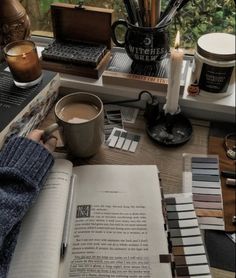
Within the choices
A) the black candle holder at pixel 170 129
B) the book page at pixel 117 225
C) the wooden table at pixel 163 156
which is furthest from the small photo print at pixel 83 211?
the black candle holder at pixel 170 129

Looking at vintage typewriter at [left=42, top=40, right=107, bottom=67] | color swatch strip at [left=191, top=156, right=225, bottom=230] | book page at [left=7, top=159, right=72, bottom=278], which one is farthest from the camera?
vintage typewriter at [left=42, top=40, right=107, bottom=67]

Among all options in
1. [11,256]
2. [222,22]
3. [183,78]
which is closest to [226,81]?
[183,78]

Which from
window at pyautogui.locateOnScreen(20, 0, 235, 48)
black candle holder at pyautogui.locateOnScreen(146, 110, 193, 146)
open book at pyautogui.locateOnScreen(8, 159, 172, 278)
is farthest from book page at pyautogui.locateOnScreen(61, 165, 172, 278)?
window at pyautogui.locateOnScreen(20, 0, 235, 48)

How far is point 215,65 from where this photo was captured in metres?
0.71

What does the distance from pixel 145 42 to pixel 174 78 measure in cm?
13

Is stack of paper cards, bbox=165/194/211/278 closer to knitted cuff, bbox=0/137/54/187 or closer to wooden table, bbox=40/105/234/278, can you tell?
wooden table, bbox=40/105/234/278

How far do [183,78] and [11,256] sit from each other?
1.73 ft

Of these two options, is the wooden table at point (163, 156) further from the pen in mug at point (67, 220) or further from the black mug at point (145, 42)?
the black mug at point (145, 42)

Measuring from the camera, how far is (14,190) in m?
0.54

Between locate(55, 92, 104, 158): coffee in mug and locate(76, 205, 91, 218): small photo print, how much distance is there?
120 millimetres

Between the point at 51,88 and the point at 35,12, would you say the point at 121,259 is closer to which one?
the point at 51,88

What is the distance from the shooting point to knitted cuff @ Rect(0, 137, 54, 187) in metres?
0.55

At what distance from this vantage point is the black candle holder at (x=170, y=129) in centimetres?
72

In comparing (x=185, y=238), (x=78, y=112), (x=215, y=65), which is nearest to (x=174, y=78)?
(x=215, y=65)
